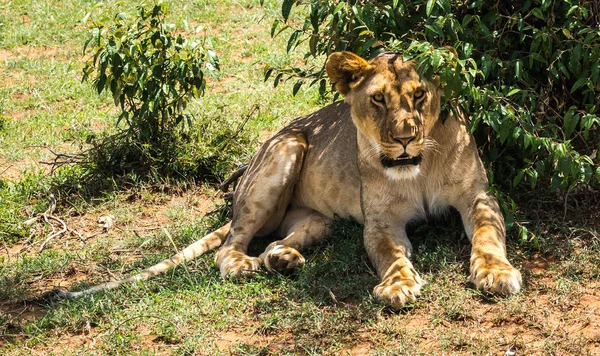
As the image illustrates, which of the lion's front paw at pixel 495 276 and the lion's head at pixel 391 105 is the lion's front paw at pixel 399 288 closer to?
the lion's front paw at pixel 495 276

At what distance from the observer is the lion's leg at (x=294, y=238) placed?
4.54 m

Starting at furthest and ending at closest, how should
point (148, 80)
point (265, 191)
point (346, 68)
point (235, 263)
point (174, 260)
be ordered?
point (148, 80) < point (265, 191) < point (174, 260) < point (235, 263) < point (346, 68)

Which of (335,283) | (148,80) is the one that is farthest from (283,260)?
(148,80)

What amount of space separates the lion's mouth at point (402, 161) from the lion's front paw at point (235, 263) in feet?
2.74

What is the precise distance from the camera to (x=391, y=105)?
4.21 metres

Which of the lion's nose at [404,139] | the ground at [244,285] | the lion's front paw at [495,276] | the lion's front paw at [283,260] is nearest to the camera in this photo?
the ground at [244,285]

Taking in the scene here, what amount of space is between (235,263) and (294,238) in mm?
411

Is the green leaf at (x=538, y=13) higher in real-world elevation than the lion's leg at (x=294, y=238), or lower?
higher

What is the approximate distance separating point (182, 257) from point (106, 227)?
97 centimetres

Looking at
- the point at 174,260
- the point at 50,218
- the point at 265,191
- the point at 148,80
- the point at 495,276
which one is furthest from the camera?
the point at 148,80

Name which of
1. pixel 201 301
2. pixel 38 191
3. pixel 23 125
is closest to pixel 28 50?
pixel 23 125

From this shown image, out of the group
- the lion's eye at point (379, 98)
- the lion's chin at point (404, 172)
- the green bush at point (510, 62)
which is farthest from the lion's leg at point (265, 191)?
the lion's eye at point (379, 98)

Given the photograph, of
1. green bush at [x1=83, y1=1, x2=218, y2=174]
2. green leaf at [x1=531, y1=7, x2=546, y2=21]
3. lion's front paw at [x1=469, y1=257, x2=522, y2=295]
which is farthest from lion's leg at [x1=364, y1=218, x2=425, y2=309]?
green bush at [x1=83, y1=1, x2=218, y2=174]

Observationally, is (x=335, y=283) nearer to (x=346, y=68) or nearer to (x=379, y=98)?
(x=379, y=98)
